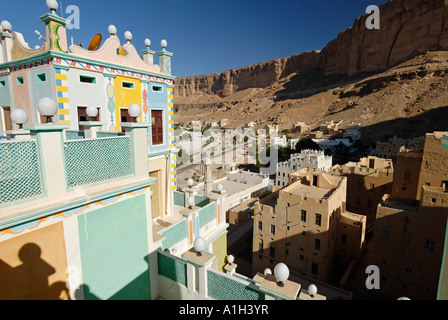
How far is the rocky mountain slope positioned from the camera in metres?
56.4

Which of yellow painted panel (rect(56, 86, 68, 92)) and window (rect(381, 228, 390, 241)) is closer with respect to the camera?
yellow painted panel (rect(56, 86, 68, 92))

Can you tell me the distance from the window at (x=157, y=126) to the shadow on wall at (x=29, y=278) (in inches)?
190

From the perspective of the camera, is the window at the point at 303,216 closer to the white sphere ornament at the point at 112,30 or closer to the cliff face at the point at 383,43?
the white sphere ornament at the point at 112,30

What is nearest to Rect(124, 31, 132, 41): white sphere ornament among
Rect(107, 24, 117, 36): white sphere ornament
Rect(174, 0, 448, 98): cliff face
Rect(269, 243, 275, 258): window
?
Rect(107, 24, 117, 36): white sphere ornament

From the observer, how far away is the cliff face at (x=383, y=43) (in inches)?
2726

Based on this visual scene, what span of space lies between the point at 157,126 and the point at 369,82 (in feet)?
259

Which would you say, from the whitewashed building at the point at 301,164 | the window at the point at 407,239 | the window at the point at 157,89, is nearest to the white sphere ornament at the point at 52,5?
the window at the point at 157,89

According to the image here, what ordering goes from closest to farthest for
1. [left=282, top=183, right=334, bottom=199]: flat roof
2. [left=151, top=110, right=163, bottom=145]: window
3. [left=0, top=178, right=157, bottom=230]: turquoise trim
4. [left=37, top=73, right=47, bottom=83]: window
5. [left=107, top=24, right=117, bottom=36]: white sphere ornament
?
[left=0, top=178, right=157, bottom=230]: turquoise trim < [left=37, top=73, right=47, bottom=83]: window < [left=107, top=24, right=117, bottom=36]: white sphere ornament < [left=151, top=110, right=163, bottom=145]: window < [left=282, top=183, right=334, bottom=199]: flat roof

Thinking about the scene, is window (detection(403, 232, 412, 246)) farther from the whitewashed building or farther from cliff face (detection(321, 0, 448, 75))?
cliff face (detection(321, 0, 448, 75))

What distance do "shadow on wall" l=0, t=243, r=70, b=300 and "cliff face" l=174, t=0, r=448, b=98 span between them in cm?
9228

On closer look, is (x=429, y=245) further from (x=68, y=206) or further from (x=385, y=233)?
(x=68, y=206)

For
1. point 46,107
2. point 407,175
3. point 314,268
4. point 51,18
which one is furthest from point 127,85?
point 407,175

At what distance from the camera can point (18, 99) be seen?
6586mm
